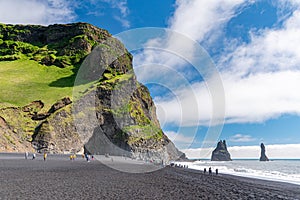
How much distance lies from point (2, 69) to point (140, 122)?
9039 centimetres

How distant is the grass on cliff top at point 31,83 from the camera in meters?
110

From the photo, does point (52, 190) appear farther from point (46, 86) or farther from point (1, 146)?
point (46, 86)

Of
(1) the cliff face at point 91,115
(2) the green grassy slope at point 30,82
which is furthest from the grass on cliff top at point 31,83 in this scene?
(1) the cliff face at point 91,115

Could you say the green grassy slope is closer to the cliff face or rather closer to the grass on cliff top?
the grass on cliff top

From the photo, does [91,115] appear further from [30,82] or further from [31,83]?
[30,82]

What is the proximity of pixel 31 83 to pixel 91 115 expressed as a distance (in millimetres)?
44879

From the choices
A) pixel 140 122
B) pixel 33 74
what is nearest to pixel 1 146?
pixel 140 122

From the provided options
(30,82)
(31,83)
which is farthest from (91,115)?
(30,82)

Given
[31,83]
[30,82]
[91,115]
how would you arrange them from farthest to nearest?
[30,82] → [31,83] → [91,115]

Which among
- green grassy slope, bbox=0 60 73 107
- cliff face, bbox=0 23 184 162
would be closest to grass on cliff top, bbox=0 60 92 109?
green grassy slope, bbox=0 60 73 107

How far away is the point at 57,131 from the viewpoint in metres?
95.7

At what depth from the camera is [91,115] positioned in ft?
370

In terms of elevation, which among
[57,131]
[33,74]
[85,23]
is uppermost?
[85,23]

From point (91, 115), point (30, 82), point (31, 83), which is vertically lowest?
point (91, 115)
